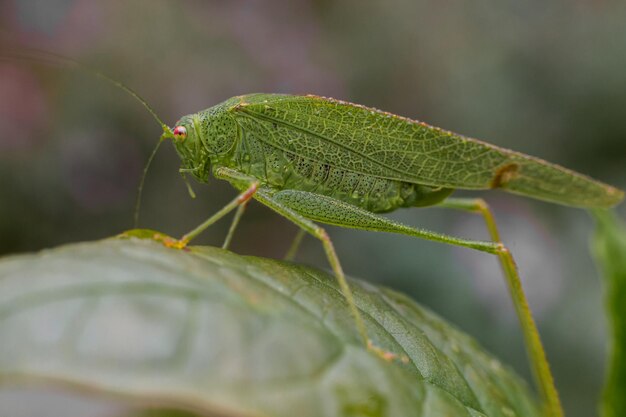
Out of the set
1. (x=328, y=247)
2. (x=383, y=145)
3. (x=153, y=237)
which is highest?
(x=383, y=145)

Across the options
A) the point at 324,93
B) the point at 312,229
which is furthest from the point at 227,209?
the point at 324,93

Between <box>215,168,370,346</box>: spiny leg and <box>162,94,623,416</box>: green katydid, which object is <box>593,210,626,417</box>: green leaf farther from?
A: <box>215,168,370,346</box>: spiny leg

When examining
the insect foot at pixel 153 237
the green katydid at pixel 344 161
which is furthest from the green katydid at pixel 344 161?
the insect foot at pixel 153 237

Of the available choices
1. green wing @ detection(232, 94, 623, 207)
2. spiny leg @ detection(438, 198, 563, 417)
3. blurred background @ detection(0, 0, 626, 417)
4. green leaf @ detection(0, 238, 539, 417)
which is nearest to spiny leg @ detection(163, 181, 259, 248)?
green wing @ detection(232, 94, 623, 207)

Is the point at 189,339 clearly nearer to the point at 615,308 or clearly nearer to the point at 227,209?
the point at 227,209

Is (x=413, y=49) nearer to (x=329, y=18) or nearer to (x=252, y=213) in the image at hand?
(x=329, y=18)

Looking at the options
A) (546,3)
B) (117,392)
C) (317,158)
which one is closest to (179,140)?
(317,158)

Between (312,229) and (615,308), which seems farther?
(312,229)
